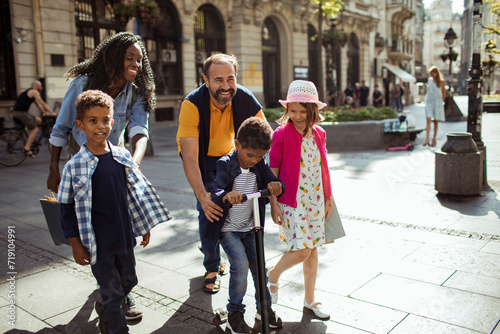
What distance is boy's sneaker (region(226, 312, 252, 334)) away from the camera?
9.69 ft

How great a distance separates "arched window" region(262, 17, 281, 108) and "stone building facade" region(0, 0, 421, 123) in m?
0.06

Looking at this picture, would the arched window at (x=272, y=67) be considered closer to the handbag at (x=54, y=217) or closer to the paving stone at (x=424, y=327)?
the paving stone at (x=424, y=327)

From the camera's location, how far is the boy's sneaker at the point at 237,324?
2953 millimetres

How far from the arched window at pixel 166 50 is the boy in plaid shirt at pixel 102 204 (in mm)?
18393

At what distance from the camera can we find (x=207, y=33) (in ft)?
75.6

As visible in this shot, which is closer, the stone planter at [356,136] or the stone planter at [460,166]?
the stone planter at [460,166]

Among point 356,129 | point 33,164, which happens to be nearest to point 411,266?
point 356,129

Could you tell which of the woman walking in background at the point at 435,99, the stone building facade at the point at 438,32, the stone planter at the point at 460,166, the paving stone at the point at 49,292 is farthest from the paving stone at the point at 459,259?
the stone building facade at the point at 438,32

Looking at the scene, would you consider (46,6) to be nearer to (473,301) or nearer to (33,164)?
(33,164)


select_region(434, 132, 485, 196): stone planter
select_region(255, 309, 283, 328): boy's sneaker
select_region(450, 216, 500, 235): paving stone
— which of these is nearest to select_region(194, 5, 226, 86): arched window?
select_region(434, 132, 485, 196): stone planter

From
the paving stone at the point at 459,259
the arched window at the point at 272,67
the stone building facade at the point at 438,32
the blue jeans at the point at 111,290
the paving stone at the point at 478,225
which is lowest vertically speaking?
the paving stone at the point at 459,259

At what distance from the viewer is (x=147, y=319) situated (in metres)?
3.28

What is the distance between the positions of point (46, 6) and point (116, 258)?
632 inches

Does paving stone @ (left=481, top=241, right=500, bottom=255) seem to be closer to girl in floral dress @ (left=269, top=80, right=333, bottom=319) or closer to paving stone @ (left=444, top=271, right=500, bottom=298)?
paving stone @ (left=444, top=271, right=500, bottom=298)
